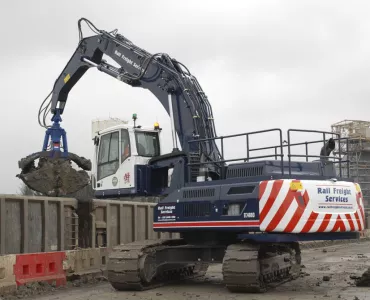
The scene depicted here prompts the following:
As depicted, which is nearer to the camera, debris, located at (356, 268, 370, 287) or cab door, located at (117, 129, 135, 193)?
debris, located at (356, 268, 370, 287)

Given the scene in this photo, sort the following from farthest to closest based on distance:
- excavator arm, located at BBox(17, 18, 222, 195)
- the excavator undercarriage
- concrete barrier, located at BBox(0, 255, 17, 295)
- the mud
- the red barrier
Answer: the mud, excavator arm, located at BBox(17, 18, 222, 195), the red barrier, concrete barrier, located at BBox(0, 255, 17, 295), the excavator undercarriage

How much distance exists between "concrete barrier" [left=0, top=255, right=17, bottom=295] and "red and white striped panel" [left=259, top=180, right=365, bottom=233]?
15.0 feet

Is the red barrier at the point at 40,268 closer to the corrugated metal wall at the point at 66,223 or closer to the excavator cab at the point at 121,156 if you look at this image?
the corrugated metal wall at the point at 66,223

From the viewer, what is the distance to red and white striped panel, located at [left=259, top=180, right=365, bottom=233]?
10039mm

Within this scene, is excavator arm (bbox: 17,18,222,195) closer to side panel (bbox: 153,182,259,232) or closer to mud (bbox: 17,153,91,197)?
mud (bbox: 17,153,91,197)

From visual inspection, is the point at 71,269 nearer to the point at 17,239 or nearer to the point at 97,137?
the point at 17,239

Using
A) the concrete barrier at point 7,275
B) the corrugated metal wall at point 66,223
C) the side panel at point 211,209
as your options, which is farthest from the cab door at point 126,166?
the concrete barrier at point 7,275

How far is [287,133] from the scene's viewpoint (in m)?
10.6

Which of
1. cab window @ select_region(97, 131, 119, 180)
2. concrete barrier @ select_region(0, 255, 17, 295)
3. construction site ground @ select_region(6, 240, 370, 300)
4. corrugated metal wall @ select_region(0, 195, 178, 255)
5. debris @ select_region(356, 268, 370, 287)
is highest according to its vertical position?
cab window @ select_region(97, 131, 119, 180)

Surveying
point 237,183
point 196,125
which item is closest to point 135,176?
point 196,125

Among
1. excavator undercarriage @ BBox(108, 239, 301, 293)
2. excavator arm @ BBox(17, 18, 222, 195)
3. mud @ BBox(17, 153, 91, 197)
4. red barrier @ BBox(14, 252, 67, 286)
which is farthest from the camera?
mud @ BBox(17, 153, 91, 197)

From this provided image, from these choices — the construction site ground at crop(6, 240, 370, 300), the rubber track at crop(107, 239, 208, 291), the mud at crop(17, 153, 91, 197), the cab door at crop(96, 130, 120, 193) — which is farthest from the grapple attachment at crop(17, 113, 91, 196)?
the rubber track at crop(107, 239, 208, 291)

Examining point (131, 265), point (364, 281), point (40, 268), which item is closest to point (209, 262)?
point (131, 265)

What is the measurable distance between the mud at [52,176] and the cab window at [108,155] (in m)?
1.18
